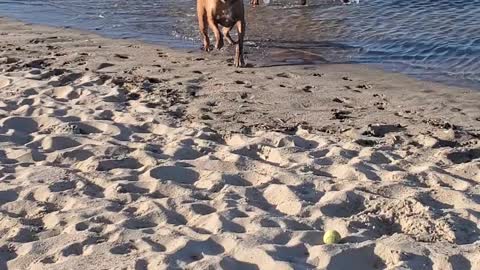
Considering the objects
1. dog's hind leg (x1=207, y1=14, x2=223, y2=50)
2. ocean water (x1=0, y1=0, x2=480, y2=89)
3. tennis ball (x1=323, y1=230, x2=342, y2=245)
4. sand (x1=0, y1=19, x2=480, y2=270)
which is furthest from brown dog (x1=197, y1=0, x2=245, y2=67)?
tennis ball (x1=323, y1=230, x2=342, y2=245)

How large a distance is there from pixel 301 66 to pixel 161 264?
5217 mm

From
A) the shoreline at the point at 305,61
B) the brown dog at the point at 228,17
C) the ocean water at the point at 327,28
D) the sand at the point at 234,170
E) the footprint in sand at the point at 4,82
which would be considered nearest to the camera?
the sand at the point at 234,170

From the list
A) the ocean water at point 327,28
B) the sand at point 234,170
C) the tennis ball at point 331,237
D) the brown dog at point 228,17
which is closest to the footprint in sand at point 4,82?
the sand at point 234,170

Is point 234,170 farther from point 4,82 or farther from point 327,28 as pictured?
point 327,28

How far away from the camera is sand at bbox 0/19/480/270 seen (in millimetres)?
3670

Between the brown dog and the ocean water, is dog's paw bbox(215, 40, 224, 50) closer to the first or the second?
the brown dog

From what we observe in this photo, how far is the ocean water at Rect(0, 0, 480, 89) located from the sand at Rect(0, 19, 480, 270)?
0.98m

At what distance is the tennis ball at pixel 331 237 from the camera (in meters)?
3.72

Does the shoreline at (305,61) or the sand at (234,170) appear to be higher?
the sand at (234,170)

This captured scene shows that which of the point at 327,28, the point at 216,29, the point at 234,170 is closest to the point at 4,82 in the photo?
the point at 216,29

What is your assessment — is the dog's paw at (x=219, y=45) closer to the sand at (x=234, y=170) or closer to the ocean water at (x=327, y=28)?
the ocean water at (x=327, y=28)

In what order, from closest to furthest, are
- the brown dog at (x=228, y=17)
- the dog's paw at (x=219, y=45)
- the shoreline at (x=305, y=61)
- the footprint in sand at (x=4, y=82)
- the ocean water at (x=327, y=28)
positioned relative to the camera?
the footprint in sand at (x=4, y=82), the shoreline at (x=305, y=61), the brown dog at (x=228, y=17), the ocean water at (x=327, y=28), the dog's paw at (x=219, y=45)

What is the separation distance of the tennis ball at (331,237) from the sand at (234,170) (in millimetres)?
54

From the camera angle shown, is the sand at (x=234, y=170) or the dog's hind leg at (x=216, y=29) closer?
the sand at (x=234, y=170)
